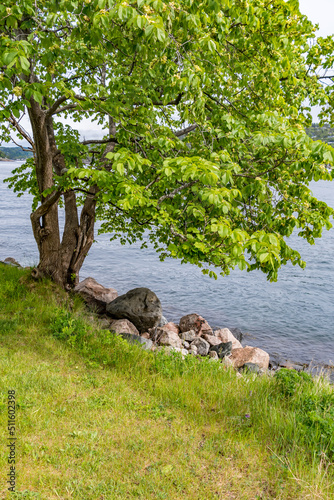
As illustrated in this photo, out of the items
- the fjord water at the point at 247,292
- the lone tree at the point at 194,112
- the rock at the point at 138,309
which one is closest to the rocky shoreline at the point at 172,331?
the rock at the point at 138,309

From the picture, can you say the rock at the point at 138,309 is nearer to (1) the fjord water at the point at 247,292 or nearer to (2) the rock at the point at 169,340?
(2) the rock at the point at 169,340

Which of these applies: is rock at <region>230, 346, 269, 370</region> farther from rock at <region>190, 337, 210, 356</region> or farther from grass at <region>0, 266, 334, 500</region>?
grass at <region>0, 266, 334, 500</region>

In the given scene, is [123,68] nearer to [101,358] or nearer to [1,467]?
Answer: [101,358]

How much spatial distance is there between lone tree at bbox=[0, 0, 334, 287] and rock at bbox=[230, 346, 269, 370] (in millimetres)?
4443

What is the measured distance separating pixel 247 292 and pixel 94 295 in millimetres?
9015

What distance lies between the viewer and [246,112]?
924 centimetres

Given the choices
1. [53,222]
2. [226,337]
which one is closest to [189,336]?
[226,337]

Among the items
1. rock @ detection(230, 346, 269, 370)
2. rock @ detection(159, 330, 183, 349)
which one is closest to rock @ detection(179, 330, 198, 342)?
rock @ detection(159, 330, 183, 349)

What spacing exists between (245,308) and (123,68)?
1177cm

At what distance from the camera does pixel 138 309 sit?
13008 mm

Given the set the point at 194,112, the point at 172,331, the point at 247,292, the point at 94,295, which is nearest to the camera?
the point at 194,112

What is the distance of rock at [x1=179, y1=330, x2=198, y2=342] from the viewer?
12867 millimetres

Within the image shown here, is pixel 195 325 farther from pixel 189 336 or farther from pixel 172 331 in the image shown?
pixel 172 331

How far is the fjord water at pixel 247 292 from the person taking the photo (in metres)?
15.0
